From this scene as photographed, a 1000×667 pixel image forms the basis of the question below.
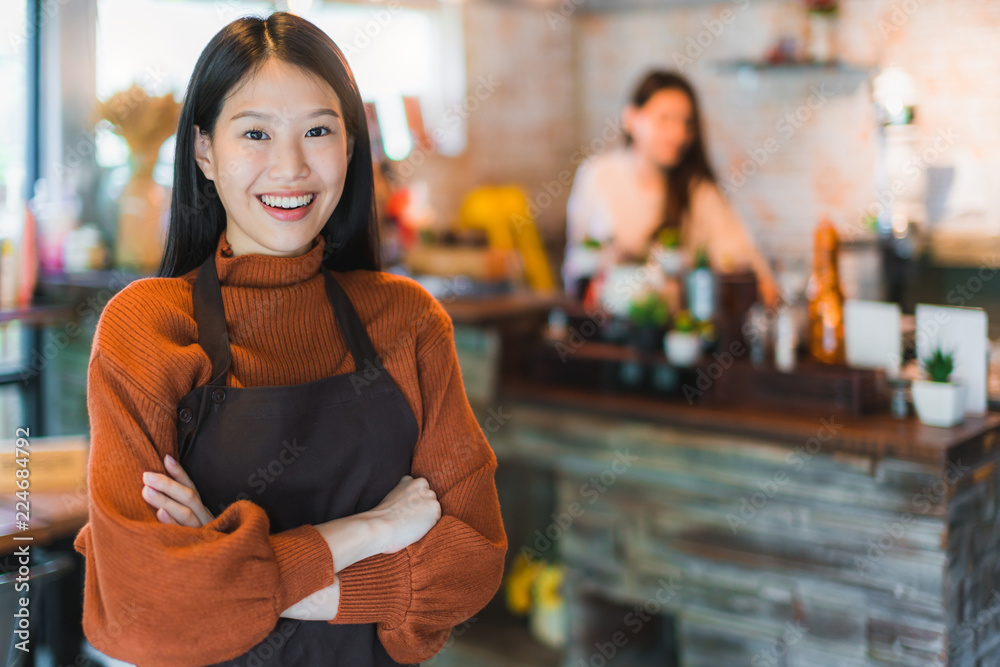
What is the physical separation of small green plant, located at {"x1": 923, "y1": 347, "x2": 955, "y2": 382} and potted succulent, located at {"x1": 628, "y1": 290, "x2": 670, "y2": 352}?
753mm

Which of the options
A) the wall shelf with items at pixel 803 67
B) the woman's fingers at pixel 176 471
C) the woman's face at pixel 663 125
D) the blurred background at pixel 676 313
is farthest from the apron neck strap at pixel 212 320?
the wall shelf with items at pixel 803 67

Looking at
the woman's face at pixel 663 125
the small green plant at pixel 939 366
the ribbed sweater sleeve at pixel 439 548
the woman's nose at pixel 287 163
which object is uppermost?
the woman's face at pixel 663 125

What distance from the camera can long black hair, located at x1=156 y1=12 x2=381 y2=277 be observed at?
1.25 m

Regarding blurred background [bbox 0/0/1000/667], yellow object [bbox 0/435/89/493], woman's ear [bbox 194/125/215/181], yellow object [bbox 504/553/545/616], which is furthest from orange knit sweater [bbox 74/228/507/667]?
yellow object [bbox 504/553/545/616]

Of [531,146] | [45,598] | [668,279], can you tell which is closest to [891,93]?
[531,146]

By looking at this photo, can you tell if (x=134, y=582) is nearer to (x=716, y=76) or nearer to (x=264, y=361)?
(x=264, y=361)

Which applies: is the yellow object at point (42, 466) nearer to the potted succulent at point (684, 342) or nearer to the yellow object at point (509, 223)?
the potted succulent at point (684, 342)

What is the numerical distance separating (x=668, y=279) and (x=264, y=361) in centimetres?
173

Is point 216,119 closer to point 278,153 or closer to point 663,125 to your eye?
point 278,153

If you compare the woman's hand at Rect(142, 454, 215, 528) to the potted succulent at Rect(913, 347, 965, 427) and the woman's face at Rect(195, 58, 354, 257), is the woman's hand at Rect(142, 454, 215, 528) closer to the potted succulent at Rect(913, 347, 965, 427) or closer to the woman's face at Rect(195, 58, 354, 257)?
the woman's face at Rect(195, 58, 354, 257)

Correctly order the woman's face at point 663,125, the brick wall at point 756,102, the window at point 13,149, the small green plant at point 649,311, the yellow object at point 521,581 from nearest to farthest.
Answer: the small green plant at point 649,311 < the yellow object at point 521,581 < the window at point 13,149 < the woman's face at point 663,125 < the brick wall at point 756,102

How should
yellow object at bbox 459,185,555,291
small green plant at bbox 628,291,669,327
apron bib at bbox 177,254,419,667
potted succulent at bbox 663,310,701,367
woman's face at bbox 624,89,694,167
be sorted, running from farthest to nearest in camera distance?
yellow object at bbox 459,185,555,291 → woman's face at bbox 624,89,694,167 → small green plant at bbox 628,291,669,327 → potted succulent at bbox 663,310,701,367 → apron bib at bbox 177,254,419,667

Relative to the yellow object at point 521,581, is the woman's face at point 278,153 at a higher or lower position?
higher

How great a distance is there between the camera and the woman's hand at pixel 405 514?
1237 millimetres
